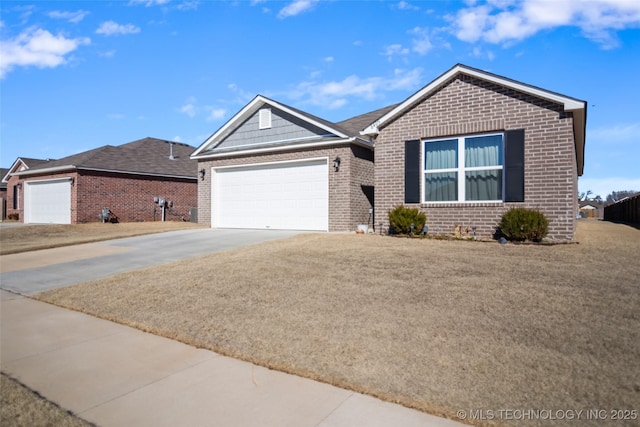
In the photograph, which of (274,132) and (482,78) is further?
(274,132)

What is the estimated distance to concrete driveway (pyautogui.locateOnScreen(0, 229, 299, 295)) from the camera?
29.0 feet

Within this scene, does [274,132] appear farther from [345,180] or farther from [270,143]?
[345,180]

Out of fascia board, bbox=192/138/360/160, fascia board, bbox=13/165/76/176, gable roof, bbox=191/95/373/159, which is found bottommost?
fascia board, bbox=13/165/76/176

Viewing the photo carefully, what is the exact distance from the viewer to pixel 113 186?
22.8 meters

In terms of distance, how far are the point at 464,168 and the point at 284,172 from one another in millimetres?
7176

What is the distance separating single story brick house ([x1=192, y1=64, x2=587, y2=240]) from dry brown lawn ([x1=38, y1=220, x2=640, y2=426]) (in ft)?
7.39

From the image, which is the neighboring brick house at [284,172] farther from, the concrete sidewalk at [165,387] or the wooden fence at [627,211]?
the wooden fence at [627,211]

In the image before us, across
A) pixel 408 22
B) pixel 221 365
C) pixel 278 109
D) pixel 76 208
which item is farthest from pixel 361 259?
pixel 76 208

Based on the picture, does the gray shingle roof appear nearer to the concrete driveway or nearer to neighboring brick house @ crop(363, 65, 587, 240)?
neighboring brick house @ crop(363, 65, 587, 240)

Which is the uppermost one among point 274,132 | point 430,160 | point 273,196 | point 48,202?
point 274,132

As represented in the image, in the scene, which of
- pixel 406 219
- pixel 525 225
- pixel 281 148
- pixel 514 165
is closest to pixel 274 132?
pixel 281 148

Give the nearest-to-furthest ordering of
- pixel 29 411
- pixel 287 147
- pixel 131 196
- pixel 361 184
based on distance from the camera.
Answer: pixel 29 411 → pixel 361 184 → pixel 287 147 → pixel 131 196

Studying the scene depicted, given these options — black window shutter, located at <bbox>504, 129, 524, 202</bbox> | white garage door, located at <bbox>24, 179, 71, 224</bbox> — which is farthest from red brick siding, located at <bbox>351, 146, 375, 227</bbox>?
white garage door, located at <bbox>24, 179, 71, 224</bbox>

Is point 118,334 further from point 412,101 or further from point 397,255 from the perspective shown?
point 412,101
